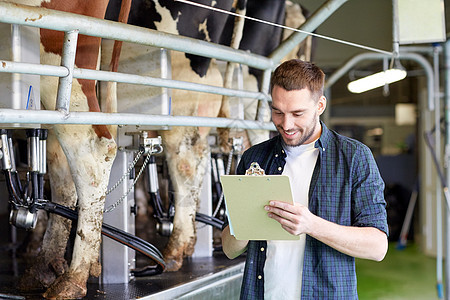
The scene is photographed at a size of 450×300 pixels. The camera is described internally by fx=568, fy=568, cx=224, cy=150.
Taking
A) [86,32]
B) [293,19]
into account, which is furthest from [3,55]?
[293,19]

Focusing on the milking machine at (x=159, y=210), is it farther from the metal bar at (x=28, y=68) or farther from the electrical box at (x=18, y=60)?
the metal bar at (x=28, y=68)

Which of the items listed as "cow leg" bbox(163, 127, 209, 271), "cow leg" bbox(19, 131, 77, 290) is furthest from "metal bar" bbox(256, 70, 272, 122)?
"cow leg" bbox(19, 131, 77, 290)

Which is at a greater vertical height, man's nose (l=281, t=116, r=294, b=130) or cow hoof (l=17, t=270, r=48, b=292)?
man's nose (l=281, t=116, r=294, b=130)

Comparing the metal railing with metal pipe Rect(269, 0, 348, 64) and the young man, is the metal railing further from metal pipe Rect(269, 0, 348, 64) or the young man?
the young man

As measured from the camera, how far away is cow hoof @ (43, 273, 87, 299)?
6.52ft

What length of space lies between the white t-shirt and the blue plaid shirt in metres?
0.02

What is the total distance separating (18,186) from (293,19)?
269cm

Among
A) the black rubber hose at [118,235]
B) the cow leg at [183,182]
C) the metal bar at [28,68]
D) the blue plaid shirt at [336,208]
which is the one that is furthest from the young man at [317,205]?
the cow leg at [183,182]

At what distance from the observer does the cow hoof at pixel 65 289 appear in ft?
6.52

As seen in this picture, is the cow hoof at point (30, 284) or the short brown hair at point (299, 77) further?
the cow hoof at point (30, 284)

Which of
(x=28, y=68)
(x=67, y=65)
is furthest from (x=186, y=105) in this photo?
(x=28, y=68)

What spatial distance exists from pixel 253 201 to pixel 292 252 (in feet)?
0.81

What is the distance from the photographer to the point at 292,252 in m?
1.53

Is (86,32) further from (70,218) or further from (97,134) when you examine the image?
(70,218)
